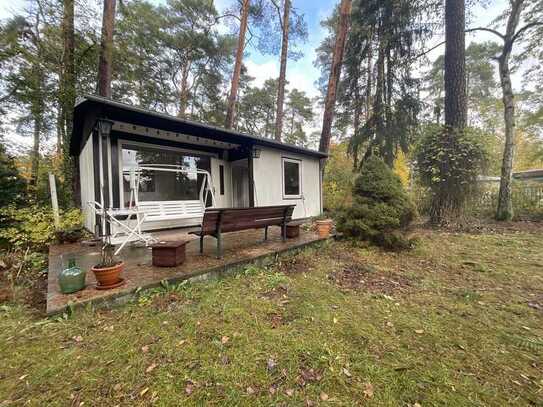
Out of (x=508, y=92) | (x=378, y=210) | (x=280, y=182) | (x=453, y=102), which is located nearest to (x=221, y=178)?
(x=280, y=182)

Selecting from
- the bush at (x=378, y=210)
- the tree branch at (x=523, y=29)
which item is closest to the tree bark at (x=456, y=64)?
the tree branch at (x=523, y=29)

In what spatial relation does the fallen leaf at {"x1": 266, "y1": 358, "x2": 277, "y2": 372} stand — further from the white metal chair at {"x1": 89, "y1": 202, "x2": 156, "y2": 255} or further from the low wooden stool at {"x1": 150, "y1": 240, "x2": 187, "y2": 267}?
the white metal chair at {"x1": 89, "y1": 202, "x2": 156, "y2": 255}

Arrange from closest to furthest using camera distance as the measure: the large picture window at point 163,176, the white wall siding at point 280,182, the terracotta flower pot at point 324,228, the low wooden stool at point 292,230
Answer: the low wooden stool at point 292,230, the terracotta flower pot at point 324,228, the large picture window at point 163,176, the white wall siding at point 280,182

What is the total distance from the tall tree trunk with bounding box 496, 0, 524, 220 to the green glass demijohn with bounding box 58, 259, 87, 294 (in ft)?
36.5

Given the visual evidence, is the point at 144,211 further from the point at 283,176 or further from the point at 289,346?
the point at 283,176

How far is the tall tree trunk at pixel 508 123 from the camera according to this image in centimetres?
767

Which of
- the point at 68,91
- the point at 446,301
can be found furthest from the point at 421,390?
the point at 68,91

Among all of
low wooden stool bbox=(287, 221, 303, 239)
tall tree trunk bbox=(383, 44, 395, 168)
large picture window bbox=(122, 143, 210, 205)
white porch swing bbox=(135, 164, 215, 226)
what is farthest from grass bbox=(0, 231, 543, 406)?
tall tree trunk bbox=(383, 44, 395, 168)

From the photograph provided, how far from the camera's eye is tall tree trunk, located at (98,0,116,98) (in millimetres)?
6709

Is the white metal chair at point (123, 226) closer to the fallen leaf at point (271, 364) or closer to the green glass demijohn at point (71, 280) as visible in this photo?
the green glass demijohn at point (71, 280)

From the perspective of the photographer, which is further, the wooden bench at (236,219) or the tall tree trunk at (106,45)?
the tall tree trunk at (106,45)

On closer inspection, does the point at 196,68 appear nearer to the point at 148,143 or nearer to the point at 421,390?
the point at 148,143

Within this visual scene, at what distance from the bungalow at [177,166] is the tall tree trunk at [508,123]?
6067 millimetres

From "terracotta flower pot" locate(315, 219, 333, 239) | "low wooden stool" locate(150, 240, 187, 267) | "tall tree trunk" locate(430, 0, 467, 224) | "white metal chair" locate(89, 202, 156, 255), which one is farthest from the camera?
"tall tree trunk" locate(430, 0, 467, 224)
